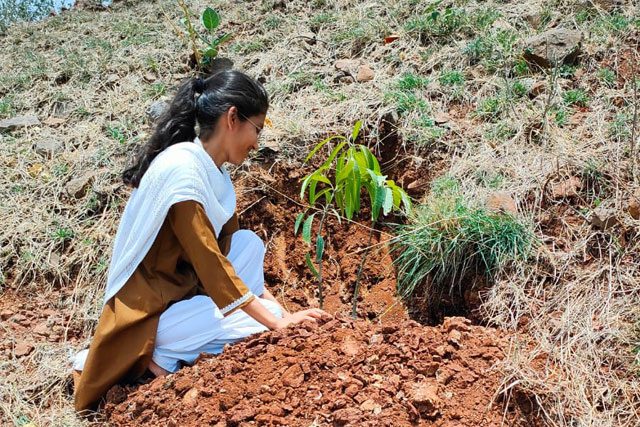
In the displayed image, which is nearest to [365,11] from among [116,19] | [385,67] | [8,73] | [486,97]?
[385,67]

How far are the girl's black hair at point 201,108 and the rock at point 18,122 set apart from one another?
2.19 metres

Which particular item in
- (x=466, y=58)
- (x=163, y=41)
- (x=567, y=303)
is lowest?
(x=567, y=303)

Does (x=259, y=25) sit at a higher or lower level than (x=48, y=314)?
higher

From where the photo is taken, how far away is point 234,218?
2.73 meters

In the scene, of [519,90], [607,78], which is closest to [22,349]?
[519,90]

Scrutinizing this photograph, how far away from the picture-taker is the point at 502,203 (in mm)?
2795

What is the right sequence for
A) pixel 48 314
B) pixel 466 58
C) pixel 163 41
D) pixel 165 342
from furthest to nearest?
1. pixel 163 41
2. pixel 466 58
3. pixel 48 314
4. pixel 165 342

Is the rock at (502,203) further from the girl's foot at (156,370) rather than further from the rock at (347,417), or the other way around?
the girl's foot at (156,370)

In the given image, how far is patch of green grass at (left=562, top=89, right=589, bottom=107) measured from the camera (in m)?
3.37

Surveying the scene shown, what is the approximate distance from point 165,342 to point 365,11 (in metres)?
2.89

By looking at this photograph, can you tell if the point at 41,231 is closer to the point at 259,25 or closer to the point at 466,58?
the point at 259,25

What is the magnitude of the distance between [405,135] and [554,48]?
96cm

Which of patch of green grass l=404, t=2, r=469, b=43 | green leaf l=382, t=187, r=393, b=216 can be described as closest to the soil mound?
green leaf l=382, t=187, r=393, b=216

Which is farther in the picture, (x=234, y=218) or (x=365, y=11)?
(x=365, y=11)
